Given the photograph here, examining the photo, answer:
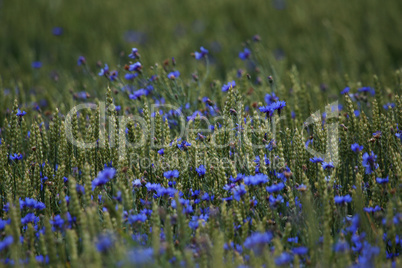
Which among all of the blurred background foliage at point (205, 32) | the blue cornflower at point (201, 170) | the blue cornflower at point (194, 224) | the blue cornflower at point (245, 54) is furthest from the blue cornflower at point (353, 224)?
the blurred background foliage at point (205, 32)

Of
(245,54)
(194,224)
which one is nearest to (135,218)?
(194,224)

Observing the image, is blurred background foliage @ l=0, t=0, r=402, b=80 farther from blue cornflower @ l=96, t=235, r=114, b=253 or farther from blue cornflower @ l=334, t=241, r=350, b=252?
blue cornflower @ l=96, t=235, r=114, b=253

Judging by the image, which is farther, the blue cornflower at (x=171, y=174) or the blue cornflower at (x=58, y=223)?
the blue cornflower at (x=171, y=174)

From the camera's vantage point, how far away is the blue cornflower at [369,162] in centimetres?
232

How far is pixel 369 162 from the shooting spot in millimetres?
2357

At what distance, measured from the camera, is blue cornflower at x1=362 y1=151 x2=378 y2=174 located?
2316 millimetres

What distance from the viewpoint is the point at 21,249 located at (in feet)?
6.37

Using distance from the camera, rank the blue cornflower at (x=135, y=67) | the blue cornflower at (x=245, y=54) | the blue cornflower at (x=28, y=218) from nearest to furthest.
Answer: the blue cornflower at (x=28, y=218) < the blue cornflower at (x=135, y=67) < the blue cornflower at (x=245, y=54)

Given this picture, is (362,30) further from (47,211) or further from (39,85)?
(47,211)

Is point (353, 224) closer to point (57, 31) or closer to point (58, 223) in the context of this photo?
point (58, 223)

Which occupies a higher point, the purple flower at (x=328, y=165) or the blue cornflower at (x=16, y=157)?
the blue cornflower at (x=16, y=157)

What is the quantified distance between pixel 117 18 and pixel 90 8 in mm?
793

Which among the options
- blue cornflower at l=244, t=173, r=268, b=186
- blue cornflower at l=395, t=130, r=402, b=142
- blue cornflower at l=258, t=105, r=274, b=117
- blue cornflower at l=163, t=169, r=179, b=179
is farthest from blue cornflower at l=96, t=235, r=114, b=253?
blue cornflower at l=395, t=130, r=402, b=142

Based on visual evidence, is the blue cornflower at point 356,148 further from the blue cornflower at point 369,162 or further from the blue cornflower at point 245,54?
the blue cornflower at point 245,54
